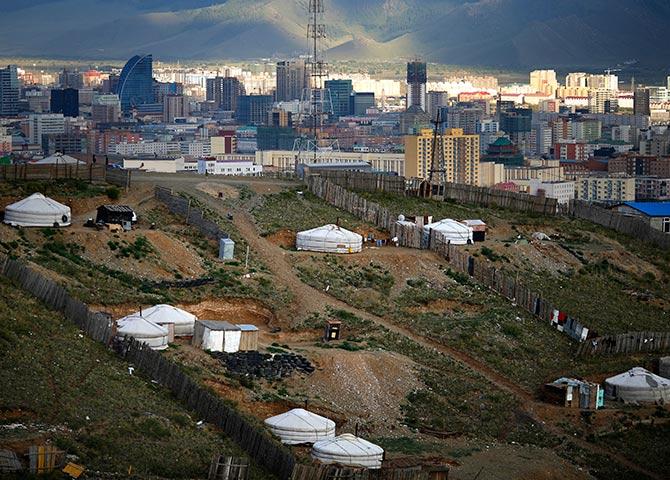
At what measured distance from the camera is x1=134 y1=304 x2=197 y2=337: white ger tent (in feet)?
112

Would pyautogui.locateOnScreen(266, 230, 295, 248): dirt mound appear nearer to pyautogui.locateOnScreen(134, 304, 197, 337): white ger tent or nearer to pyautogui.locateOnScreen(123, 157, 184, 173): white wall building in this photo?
pyautogui.locateOnScreen(134, 304, 197, 337): white ger tent

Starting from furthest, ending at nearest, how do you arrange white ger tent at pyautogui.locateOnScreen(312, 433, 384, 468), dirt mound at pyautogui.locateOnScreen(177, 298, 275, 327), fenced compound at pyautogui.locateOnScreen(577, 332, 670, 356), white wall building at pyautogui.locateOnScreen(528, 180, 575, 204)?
white wall building at pyautogui.locateOnScreen(528, 180, 575, 204) < fenced compound at pyautogui.locateOnScreen(577, 332, 670, 356) < dirt mound at pyautogui.locateOnScreen(177, 298, 275, 327) < white ger tent at pyautogui.locateOnScreen(312, 433, 384, 468)

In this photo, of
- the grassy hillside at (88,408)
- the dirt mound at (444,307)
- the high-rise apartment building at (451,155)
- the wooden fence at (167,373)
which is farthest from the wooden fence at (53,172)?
the high-rise apartment building at (451,155)

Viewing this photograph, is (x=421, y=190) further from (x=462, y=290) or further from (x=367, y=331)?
(x=367, y=331)

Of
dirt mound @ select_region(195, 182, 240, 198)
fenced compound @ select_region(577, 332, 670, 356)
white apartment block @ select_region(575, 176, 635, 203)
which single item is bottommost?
white apartment block @ select_region(575, 176, 635, 203)

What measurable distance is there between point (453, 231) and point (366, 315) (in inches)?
292

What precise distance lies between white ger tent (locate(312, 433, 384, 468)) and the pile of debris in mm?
4195

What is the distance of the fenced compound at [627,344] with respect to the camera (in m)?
38.6

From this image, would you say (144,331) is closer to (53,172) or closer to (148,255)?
(148,255)

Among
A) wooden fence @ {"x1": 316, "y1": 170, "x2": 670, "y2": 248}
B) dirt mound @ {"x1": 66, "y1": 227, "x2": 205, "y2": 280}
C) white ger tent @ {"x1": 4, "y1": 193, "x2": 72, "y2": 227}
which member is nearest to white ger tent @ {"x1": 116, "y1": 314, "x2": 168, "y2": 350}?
dirt mound @ {"x1": 66, "y1": 227, "x2": 205, "y2": 280}

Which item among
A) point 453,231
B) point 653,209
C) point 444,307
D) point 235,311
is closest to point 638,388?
point 444,307

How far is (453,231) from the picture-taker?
45531 millimetres

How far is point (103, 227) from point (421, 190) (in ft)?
48.4

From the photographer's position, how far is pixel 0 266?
34.2 meters
